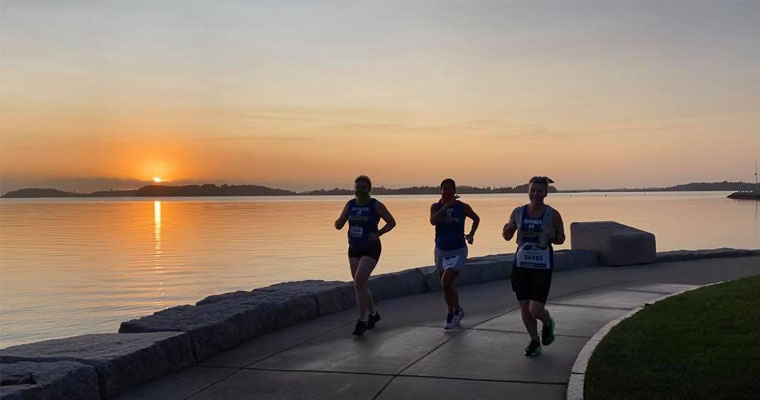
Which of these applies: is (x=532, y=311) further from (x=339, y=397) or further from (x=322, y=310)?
(x=322, y=310)

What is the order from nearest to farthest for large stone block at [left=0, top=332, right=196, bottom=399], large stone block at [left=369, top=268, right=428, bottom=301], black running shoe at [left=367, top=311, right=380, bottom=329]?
large stone block at [left=0, top=332, right=196, bottom=399] < black running shoe at [left=367, top=311, right=380, bottom=329] < large stone block at [left=369, top=268, right=428, bottom=301]

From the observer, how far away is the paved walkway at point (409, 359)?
6430 millimetres

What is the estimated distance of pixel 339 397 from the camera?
6215mm

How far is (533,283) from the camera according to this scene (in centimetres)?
733

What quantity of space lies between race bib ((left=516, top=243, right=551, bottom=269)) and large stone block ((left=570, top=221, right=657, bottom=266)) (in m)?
9.30

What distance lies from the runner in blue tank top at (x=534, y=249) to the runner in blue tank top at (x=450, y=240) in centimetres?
144

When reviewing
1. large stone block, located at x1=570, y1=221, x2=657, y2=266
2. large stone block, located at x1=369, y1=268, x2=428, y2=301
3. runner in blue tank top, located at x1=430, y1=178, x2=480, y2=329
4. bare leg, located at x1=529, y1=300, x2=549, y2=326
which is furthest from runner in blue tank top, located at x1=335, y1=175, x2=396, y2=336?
large stone block, located at x1=570, y1=221, x2=657, y2=266

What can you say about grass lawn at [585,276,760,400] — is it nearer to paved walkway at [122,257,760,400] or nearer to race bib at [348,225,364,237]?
paved walkway at [122,257,760,400]

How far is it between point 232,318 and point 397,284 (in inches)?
163

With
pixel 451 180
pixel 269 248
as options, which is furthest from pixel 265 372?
pixel 269 248

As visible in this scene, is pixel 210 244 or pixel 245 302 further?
pixel 210 244

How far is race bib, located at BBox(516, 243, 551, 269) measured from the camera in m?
7.25

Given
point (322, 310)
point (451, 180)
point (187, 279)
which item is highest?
point (451, 180)

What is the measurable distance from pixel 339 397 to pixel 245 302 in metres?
3.34
